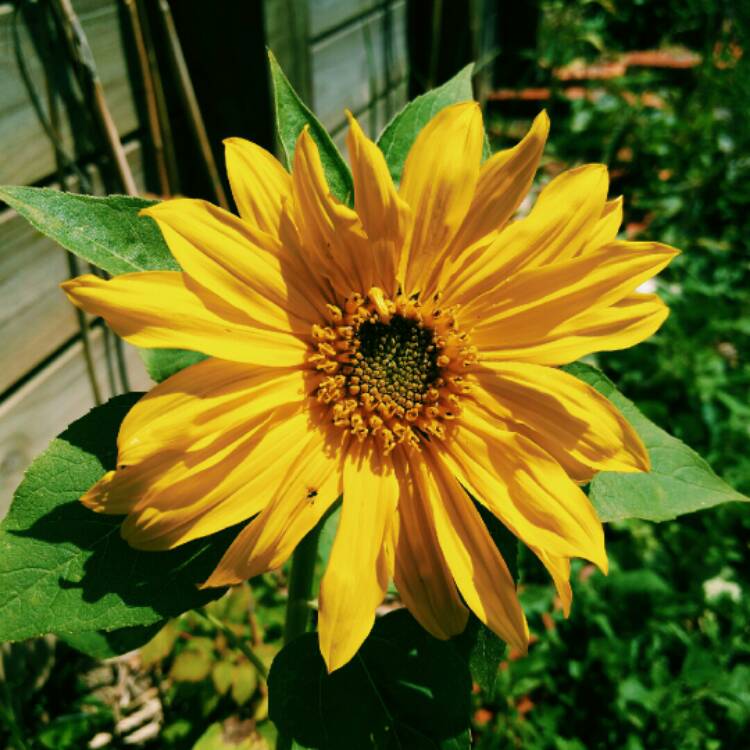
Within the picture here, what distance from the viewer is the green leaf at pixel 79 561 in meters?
0.92

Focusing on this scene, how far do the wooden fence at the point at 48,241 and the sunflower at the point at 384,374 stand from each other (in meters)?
0.84

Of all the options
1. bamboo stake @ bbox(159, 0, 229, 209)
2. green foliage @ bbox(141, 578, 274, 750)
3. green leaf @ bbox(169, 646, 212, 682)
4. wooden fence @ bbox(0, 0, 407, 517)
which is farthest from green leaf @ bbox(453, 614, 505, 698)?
wooden fence @ bbox(0, 0, 407, 517)

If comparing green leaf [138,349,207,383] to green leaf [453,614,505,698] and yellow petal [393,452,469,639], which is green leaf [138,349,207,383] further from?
green leaf [453,614,505,698]

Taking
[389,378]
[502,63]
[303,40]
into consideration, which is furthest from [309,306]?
[502,63]

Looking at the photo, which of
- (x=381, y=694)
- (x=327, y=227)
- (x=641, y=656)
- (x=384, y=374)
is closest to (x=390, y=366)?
(x=384, y=374)

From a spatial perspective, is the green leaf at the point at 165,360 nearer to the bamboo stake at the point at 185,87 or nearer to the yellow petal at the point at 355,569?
the yellow petal at the point at 355,569

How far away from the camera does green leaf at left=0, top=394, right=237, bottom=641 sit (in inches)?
36.2

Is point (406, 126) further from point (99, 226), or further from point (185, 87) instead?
point (185, 87)

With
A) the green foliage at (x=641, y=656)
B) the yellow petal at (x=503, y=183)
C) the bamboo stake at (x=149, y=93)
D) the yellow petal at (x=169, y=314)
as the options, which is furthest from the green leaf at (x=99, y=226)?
the green foliage at (x=641, y=656)

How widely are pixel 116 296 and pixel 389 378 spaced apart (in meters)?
0.45

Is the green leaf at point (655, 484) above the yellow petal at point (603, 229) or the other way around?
the other way around

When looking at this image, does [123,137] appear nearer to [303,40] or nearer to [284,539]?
[303,40]

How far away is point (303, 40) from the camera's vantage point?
219 centimetres

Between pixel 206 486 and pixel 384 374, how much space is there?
1.16 ft
